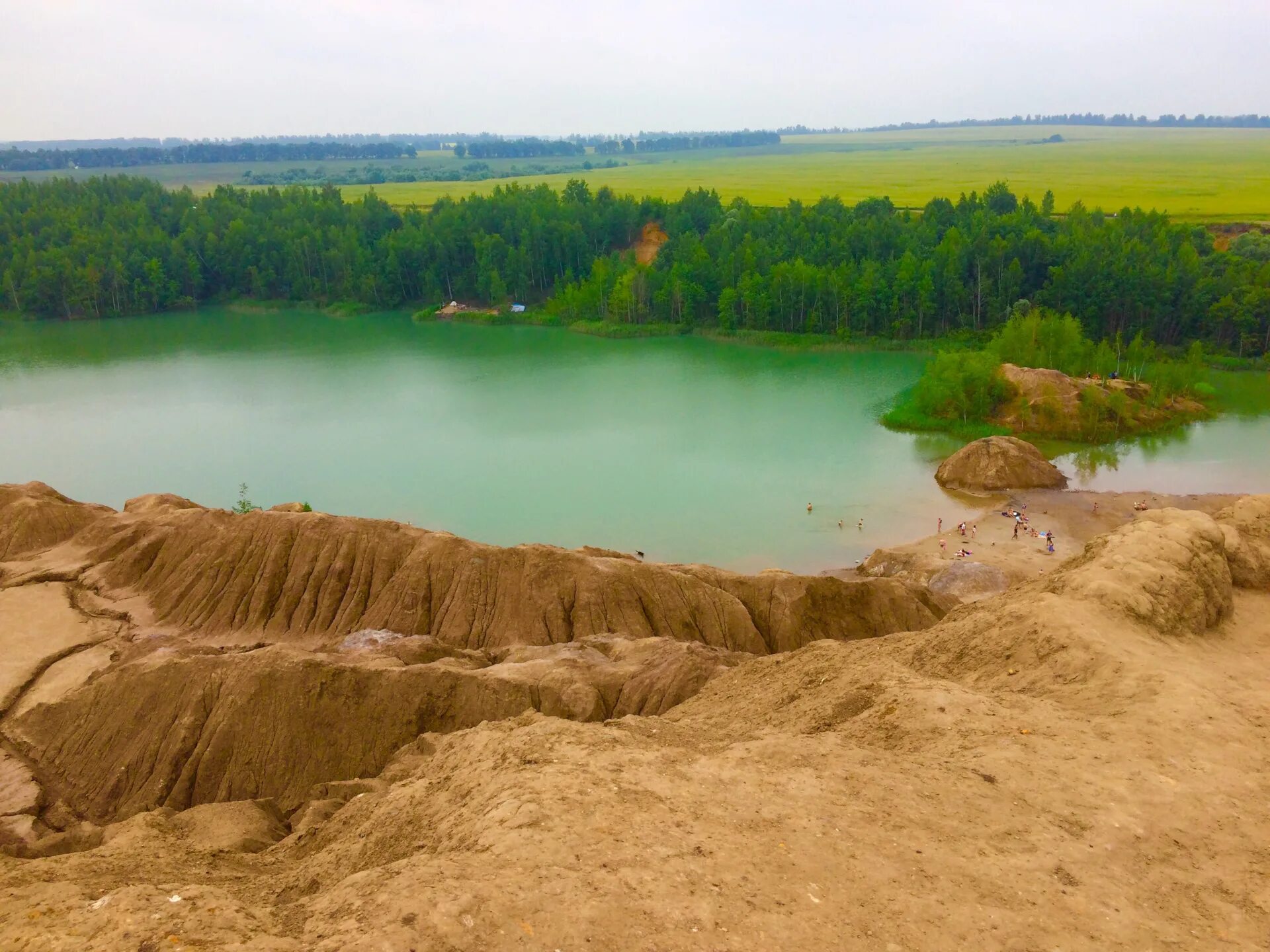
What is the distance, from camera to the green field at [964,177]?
311ft

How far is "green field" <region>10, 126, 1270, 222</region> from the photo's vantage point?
94875 mm

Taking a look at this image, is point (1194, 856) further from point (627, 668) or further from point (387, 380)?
point (387, 380)

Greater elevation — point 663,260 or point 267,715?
point 663,260

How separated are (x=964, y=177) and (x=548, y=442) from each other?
10710 centimetres

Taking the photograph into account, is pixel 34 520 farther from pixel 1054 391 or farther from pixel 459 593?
pixel 1054 391

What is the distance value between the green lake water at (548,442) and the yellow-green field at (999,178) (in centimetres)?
4851

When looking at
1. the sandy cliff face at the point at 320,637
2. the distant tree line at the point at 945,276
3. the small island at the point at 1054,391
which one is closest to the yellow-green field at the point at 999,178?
the distant tree line at the point at 945,276

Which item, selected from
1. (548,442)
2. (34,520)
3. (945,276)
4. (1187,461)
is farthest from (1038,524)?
(34,520)

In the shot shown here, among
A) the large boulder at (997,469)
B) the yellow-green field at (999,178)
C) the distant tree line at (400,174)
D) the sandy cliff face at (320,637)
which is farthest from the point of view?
the distant tree line at (400,174)

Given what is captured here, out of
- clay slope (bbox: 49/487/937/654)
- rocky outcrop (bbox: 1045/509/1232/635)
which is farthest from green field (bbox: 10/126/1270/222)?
clay slope (bbox: 49/487/937/654)

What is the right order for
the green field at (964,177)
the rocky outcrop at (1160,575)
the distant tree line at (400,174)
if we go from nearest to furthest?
the rocky outcrop at (1160,575) < the green field at (964,177) < the distant tree line at (400,174)

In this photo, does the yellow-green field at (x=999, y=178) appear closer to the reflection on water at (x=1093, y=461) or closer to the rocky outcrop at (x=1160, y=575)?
the reflection on water at (x=1093, y=461)

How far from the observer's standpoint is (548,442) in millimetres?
44875

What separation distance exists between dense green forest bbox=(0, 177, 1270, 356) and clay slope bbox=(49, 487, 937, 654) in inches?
1705
